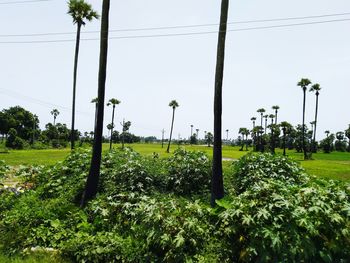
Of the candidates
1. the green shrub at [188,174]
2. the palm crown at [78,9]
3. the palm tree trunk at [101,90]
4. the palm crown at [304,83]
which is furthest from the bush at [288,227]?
the palm crown at [304,83]

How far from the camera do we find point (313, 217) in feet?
15.0

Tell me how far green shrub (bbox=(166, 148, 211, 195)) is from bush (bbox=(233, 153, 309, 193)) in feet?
3.46

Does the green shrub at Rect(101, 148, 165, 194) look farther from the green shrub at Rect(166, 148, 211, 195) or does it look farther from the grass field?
the grass field

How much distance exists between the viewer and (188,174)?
9.13 metres

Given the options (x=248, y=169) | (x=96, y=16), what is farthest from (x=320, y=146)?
(x=248, y=169)

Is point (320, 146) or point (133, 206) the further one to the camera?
point (320, 146)

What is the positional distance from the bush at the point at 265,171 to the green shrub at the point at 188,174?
1054 mm

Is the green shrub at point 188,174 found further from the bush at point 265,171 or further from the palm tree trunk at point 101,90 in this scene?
the palm tree trunk at point 101,90

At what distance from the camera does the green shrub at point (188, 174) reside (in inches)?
349

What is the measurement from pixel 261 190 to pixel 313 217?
2.92ft

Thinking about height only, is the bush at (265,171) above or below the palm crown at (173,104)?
below

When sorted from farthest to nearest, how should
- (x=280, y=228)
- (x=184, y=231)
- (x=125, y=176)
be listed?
(x=125, y=176) < (x=184, y=231) < (x=280, y=228)

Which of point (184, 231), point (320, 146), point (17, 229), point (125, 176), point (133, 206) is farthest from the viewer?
point (320, 146)

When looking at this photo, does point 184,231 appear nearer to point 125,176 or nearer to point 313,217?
point 313,217
